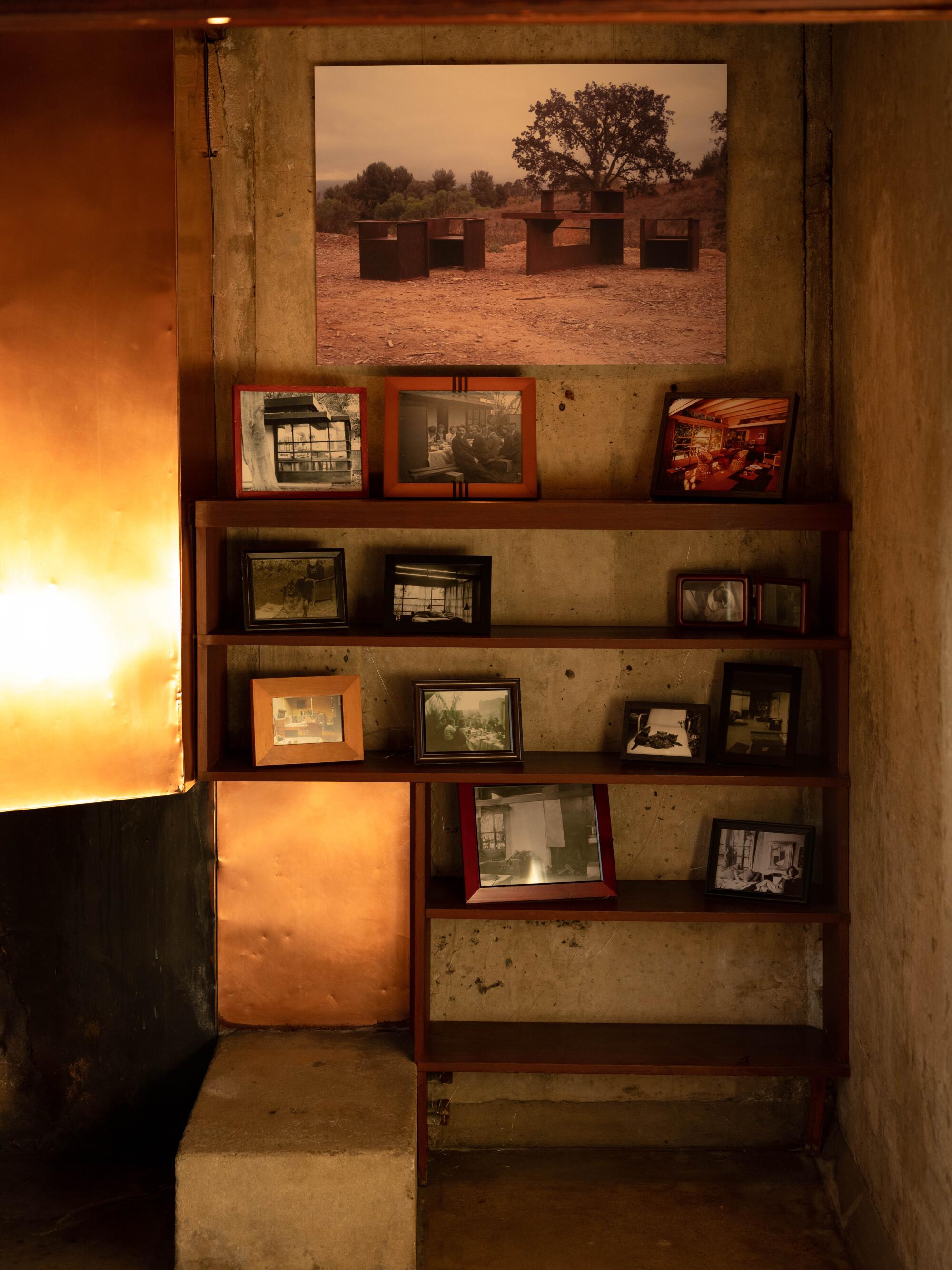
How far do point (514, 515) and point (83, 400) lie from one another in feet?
3.45

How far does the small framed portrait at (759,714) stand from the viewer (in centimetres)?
274

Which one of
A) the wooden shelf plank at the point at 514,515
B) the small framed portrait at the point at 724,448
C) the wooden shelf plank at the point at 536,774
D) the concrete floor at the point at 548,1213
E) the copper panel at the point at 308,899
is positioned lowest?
the concrete floor at the point at 548,1213

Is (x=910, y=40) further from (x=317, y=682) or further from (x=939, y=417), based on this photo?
(x=317, y=682)

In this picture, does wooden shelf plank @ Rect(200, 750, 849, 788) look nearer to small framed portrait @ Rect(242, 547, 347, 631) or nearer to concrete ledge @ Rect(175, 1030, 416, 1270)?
small framed portrait @ Rect(242, 547, 347, 631)

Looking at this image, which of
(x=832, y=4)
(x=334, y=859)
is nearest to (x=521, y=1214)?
(x=334, y=859)

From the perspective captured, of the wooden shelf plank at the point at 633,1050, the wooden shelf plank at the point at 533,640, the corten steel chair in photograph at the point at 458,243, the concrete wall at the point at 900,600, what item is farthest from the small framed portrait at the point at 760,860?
the corten steel chair in photograph at the point at 458,243

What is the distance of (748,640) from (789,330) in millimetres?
924

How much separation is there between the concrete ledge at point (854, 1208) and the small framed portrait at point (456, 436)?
1951mm

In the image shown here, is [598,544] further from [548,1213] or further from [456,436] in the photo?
[548,1213]

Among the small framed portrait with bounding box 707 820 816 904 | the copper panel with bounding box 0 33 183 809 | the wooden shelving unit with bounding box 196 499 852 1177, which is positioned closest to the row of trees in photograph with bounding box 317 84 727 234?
the copper panel with bounding box 0 33 183 809

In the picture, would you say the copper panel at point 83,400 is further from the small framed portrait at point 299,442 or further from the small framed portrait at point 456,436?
the small framed portrait at point 456,436

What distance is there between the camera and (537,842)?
279 cm

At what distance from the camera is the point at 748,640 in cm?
255

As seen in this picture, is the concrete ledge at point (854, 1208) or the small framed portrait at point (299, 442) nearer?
the concrete ledge at point (854, 1208)
